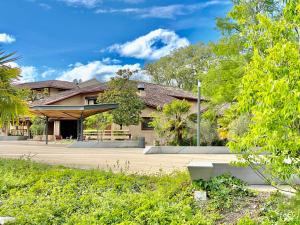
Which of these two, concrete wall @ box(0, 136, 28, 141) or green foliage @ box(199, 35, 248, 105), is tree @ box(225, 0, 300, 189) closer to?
green foliage @ box(199, 35, 248, 105)

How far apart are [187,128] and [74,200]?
13.9 m

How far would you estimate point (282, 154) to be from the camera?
493 cm

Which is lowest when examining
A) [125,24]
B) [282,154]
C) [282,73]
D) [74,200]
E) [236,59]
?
[74,200]

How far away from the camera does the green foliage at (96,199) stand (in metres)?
6.23

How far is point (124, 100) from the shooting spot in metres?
26.7

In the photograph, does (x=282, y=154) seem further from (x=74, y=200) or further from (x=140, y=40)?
(x=140, y=40)

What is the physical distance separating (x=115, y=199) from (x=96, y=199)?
401 mm

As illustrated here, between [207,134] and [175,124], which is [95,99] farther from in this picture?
[207,134]

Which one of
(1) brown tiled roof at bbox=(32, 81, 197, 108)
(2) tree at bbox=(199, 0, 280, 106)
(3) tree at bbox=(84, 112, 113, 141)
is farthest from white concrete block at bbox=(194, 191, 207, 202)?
(1) brown tiled roof at bbox=(32, 81, 197, 108)

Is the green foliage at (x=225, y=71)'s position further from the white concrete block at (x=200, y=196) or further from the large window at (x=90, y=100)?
the large window at (x=90, y=100)

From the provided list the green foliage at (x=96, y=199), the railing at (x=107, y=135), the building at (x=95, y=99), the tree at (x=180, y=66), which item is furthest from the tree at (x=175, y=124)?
the tree at (x=180, y=66)

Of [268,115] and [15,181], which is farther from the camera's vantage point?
[15,181]

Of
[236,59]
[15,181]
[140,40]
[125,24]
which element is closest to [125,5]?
[125,24]

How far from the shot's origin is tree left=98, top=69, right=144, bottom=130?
26656 millimetres
